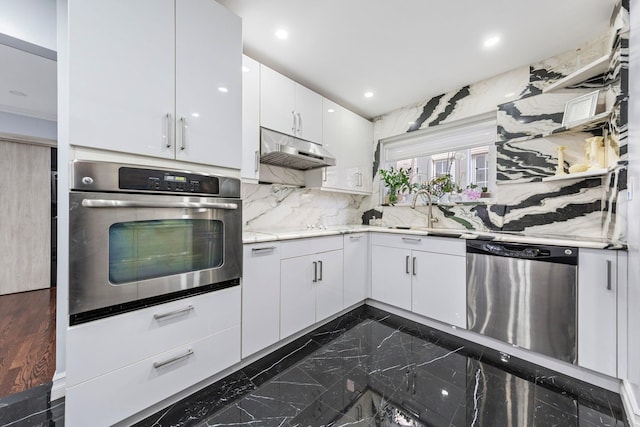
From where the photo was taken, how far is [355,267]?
2646 millimetres

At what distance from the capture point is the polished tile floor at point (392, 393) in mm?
1312

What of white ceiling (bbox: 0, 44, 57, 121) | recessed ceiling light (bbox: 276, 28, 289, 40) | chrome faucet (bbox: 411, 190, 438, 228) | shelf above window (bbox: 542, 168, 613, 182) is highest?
recessed ceiling light (bbox: 276, 28, 289, 40)

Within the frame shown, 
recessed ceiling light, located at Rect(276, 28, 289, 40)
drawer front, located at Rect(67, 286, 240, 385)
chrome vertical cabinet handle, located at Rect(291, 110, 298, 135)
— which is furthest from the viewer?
chrome vertical cabinet handle, located at Rect(291, 110, 298, 135)

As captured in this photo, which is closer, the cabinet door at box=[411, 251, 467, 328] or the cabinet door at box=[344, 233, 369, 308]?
the cabinet door at box=[411, 251, 467, 328]

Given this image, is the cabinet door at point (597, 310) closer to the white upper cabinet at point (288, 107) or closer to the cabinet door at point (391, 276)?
the cabinet door at point (391, 276)

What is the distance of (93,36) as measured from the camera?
1106 millimetres

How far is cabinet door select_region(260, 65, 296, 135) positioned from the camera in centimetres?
213

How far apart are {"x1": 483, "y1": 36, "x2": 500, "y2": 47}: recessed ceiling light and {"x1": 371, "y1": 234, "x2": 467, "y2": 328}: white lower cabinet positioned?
1634mm

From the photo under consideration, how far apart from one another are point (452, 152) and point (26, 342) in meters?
4.41

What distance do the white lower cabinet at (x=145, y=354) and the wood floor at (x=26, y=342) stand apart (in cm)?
88

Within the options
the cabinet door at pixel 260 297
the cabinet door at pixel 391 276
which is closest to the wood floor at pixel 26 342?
the cabinet door at pixel 260 297

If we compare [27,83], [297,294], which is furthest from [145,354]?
[27,83]

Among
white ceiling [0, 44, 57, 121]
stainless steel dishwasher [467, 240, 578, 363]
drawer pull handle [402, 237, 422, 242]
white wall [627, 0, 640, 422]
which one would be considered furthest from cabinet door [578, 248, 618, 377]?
white ceiling [0, 44, 57, 121]

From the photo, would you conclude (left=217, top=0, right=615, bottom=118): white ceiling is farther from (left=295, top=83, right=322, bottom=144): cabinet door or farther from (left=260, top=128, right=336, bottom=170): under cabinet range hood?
(left=260, top=128, right=336, bottom=170): under cabinet range hood
